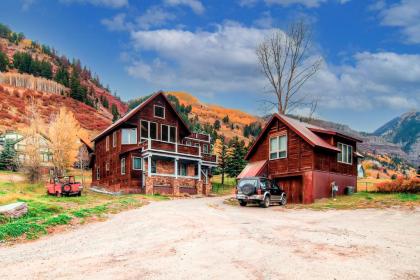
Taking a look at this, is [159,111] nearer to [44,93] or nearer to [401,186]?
[401,186]

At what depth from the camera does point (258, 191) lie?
86.3 ft

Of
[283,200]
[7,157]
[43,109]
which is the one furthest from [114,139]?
[43,109]

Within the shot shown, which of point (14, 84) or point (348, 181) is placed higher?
point (14, 84)

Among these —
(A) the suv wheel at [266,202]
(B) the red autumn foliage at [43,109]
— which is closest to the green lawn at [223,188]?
(A) the suv wheel at [266,202]

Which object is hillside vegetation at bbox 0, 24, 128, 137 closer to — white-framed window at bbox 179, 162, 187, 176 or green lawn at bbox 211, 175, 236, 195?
green lawn at bbox 211, 175, 236, 195

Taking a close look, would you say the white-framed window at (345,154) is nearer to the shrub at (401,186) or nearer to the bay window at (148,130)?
the shrub at (401,186)

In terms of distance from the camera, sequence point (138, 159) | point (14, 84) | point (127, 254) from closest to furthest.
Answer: point (127, 254), point (138, 159), point (14, 84)

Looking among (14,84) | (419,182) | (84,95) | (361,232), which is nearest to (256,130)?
(84,95)

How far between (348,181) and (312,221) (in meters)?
15.3

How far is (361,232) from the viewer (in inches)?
577

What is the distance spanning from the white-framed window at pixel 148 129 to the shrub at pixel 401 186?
24.1 meters

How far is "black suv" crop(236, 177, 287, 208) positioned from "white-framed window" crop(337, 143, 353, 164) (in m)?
7.09

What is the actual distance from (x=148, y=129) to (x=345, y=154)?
21.4 meters

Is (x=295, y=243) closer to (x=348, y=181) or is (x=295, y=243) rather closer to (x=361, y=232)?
(x=361, y=232)
